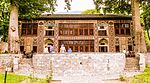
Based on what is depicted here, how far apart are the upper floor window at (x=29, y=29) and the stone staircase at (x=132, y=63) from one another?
17.3m

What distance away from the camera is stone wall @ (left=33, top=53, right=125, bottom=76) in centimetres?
2739

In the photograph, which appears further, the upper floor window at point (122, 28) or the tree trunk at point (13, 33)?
the upper floor window at point (122, 28)

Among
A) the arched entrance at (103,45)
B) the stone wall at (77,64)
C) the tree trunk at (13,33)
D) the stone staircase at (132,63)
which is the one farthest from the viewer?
the arched entrance at (103,45)

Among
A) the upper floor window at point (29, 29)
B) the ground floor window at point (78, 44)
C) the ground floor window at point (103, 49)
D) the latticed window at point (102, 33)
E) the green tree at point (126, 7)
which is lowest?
the ground floor window at point (103, 49)

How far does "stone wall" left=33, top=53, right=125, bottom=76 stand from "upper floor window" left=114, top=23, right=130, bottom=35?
14863 millimetres

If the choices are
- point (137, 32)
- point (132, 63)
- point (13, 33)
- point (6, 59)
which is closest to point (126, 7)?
point (137, 32)

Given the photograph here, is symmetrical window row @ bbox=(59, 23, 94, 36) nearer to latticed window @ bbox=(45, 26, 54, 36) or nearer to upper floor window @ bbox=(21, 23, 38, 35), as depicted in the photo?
latticed window @ bbox=(45, 26, 54, 36)

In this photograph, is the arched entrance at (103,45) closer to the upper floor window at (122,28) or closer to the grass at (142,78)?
the upper floor window at (122,28)

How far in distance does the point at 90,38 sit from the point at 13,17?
1346 centimetres

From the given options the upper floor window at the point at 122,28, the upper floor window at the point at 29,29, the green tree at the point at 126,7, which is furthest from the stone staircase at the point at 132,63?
the upper floor window at the point at 29,29

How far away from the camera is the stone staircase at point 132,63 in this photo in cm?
2814

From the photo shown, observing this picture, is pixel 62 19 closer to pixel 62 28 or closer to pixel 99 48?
pixel 62 28

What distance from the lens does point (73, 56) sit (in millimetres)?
27734

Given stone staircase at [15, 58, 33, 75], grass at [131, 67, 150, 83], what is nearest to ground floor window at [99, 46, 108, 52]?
grass at [131, 67, 150, 83]
